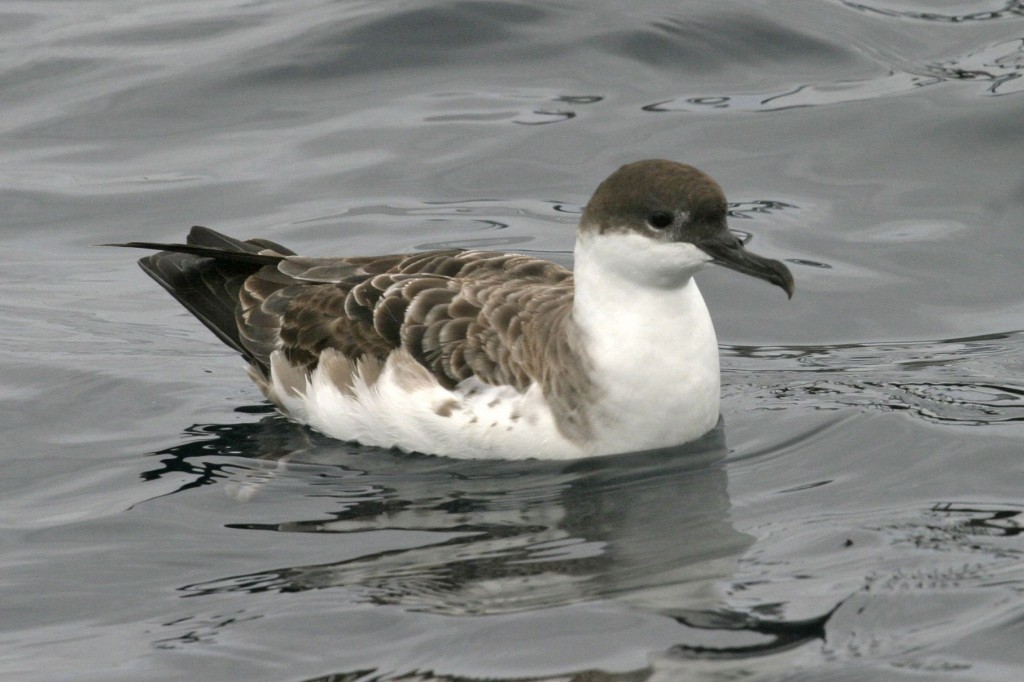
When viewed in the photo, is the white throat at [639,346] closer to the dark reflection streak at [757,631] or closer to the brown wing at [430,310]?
the brown wing at [430,310]

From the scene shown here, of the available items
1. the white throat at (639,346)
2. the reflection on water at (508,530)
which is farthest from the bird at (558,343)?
the reflection on water at (508,530)

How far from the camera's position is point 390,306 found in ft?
25.0

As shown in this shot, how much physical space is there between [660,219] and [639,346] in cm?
57

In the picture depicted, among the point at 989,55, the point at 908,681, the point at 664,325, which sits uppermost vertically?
the point at 989,55

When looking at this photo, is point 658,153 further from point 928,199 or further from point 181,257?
point 181,257

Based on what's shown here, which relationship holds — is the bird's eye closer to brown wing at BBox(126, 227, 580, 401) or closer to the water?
brown wing at BBox(126, 227, 580, 401)

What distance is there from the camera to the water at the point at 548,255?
575 cm

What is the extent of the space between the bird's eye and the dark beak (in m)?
0.17

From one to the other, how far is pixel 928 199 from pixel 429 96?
390 cm

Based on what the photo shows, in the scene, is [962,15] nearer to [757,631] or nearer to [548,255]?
[548,255]

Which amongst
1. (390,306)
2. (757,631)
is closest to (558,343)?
(390,306)

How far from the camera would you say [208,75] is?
42.1 ft

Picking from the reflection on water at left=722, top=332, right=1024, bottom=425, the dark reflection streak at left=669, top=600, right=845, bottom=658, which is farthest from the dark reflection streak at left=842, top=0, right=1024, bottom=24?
the dark reflection streak at left=669, top=600, right=845, bottom=658

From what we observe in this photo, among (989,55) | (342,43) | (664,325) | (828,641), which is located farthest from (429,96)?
(828,641)
